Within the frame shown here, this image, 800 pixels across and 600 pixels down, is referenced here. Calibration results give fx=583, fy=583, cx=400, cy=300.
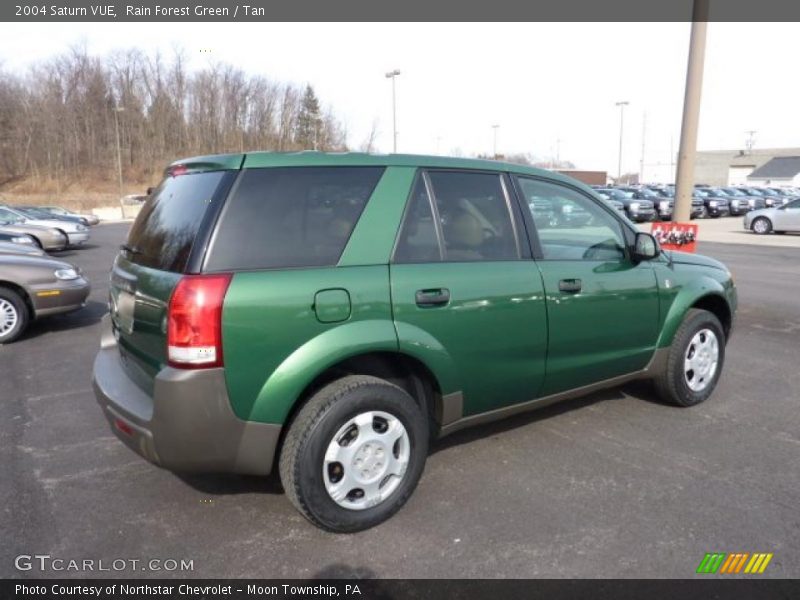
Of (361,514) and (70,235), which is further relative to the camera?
(70,235)

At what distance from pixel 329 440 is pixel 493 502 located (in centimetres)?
103

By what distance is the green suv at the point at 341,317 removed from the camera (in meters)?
2.59

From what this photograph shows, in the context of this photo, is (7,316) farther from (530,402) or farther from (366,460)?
(530,402)

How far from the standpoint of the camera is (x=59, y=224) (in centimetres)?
1967

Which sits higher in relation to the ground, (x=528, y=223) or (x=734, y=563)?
(x=528, y=223)

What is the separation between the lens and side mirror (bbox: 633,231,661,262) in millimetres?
3998

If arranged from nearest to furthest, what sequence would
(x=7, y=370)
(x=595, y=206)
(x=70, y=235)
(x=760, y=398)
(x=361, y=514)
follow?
(x=361, y=514)
(x=595, y=206)
(x=760, y=398)
(x=7, y=370)
(x=70, y=235)

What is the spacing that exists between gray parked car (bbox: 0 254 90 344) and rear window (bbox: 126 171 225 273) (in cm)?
455

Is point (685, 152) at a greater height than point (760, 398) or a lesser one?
greater

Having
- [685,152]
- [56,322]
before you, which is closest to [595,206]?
[685,152]

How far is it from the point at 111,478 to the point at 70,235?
731 inches

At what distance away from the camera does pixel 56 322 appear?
8062 millimetres

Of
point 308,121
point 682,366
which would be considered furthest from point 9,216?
point 308,121

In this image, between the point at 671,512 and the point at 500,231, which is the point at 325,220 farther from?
the point at 671,512
